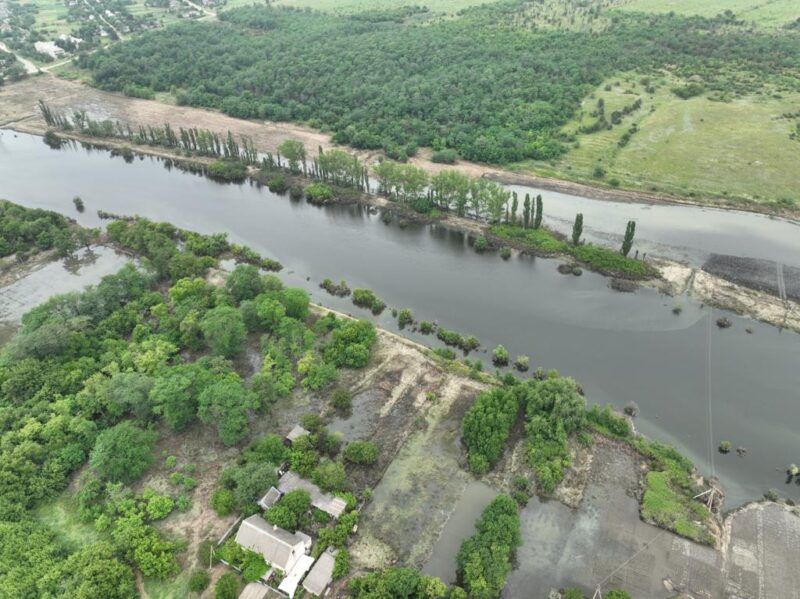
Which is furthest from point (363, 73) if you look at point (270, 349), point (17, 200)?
point (270, 349)

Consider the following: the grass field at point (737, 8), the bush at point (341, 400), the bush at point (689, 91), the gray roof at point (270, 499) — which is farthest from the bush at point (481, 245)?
the grass field at point (737, 8)

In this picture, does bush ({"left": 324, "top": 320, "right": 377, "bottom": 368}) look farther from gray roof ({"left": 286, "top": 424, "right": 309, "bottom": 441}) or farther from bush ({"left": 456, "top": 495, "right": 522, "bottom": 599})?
bush ({"left": 456, "top": 495, "right": 522, "bottom": 599})

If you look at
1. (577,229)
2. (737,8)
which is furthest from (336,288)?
(737,8)

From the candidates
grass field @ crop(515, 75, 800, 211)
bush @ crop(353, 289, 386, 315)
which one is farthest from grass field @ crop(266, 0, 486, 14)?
bush @ crop(353, 289, 386, 315)

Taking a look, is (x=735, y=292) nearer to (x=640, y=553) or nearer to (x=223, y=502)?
(x=640, y=553)

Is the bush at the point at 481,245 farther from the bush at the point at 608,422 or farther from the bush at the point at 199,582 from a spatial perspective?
the bush at the point at 199,582
